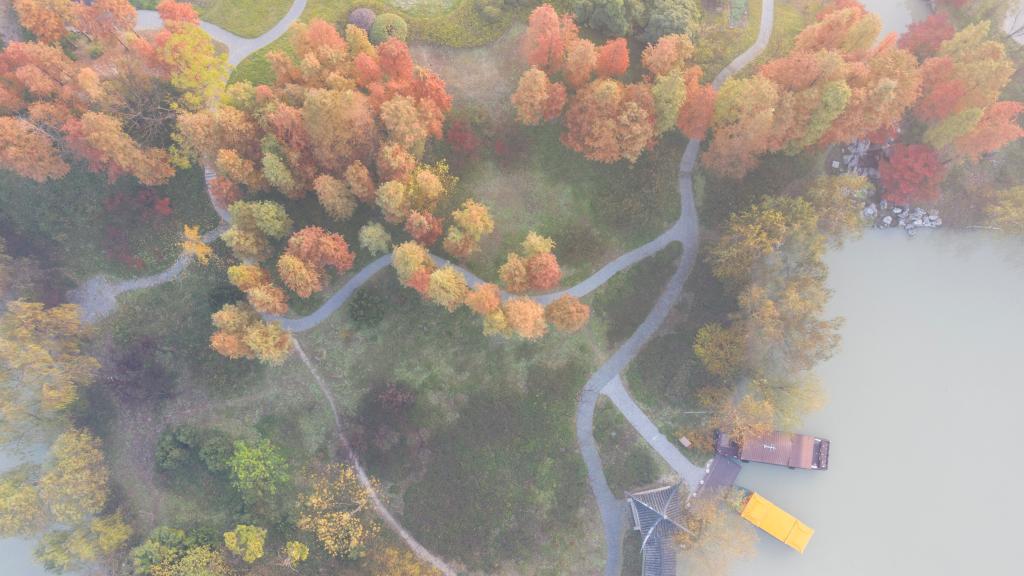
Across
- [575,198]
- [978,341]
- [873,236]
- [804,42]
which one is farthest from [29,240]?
[978,341]

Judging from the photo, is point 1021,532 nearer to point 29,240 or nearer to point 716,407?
point 716,407

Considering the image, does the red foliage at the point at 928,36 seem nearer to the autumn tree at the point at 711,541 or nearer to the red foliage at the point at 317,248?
the autumn tree at the point at 711,541

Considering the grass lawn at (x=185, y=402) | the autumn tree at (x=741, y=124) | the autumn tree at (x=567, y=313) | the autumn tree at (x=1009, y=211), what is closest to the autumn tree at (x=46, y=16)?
the grass lawn at (x=185, y=402)

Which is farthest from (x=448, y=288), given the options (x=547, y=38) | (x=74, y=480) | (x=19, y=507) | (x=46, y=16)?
(x=46, y=16)

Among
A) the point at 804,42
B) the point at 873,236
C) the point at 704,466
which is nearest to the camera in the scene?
the point at 804,42

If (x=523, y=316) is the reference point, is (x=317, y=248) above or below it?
below

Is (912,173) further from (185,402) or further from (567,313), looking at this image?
(185,402)

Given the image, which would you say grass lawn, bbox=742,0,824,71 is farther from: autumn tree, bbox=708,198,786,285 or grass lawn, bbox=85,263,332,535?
grass lawn, bbox=85,263,332,535
